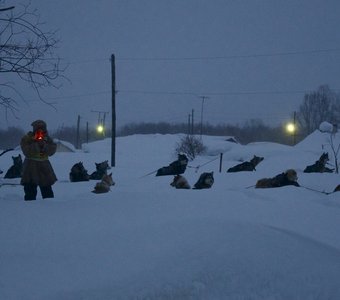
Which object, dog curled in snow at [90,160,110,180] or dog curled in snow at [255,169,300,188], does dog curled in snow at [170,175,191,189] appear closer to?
dog curled in snow at [255,169,300,188]

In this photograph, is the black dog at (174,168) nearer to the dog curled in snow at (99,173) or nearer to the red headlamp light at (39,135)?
the dog curled in snow at (99,173)

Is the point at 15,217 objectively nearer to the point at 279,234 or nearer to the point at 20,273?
the point at 20,273

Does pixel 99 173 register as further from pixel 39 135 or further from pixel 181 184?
pixel 39 135

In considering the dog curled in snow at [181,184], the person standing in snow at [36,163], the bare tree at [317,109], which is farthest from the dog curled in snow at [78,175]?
the bare tree at [317,109]

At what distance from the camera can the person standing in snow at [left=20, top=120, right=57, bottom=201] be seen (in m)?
6.96

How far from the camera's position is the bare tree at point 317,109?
256ft

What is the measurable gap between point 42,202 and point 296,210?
10.0 feet

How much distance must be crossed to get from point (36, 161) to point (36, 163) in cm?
4

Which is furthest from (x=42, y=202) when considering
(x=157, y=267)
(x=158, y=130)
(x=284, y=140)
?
(x=158, y=130)

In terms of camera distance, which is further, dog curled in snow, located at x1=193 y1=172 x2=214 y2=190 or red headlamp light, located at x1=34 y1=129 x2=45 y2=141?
dog curled in snow, located at x1=193 y1=172 x2=214 y2=190

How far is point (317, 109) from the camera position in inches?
3118

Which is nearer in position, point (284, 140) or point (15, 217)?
point (15, 217)

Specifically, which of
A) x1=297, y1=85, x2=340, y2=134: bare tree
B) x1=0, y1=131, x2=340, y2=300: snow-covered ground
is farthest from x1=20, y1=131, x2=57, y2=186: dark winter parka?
x1=297, y1=85, x2=340, y2=134: bare tree

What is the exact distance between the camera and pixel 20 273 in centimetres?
310
